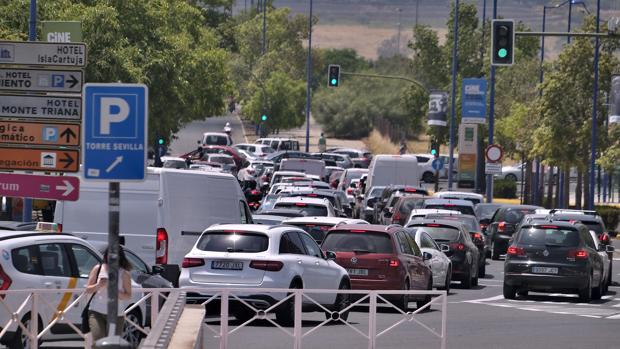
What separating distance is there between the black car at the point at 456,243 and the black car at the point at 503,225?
8.68 meters

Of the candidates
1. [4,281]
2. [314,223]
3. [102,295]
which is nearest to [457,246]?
[314,223]

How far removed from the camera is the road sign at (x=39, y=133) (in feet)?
65.5

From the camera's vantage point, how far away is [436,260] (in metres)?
26.8

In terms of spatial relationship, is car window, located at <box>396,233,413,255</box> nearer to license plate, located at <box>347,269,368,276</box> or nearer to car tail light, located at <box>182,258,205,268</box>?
license plate, located at <box>347,269,368,276</box>

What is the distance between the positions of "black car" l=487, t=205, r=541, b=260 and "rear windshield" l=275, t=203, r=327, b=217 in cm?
800

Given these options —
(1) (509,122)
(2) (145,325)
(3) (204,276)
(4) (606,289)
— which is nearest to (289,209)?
(4) (606,289)

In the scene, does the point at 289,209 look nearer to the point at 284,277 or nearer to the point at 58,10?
the point at 58,10

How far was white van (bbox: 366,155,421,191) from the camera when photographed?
52.2 meters

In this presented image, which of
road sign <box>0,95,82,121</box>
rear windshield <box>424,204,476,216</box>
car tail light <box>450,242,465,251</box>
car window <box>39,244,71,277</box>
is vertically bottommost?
car tail light <box>450,242,465,251</box>

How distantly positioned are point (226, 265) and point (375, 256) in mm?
4006

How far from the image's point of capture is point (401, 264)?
23.1 meters

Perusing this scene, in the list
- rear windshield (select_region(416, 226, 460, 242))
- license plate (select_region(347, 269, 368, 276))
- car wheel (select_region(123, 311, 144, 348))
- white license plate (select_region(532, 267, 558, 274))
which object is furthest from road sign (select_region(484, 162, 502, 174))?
car wheel (select_region(123, 311, 144, 348))

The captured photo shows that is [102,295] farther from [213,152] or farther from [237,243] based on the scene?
[213,152]

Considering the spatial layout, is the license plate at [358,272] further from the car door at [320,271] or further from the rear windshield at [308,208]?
the rear windshield at [308,208]
